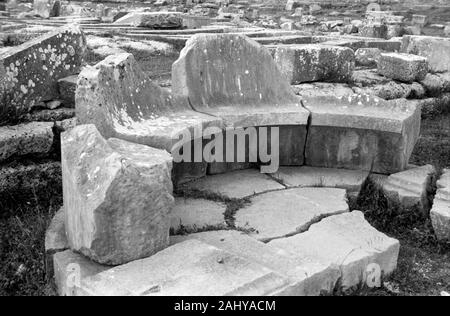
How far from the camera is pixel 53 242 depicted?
3.50 meters

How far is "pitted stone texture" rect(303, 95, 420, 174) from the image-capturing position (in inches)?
200

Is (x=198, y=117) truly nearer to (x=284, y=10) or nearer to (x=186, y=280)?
(x=186, y=280)

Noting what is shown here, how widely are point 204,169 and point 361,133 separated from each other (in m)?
1.54

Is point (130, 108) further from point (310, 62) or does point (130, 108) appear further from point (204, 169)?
point (310, 62)

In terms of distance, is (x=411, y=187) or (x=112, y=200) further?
(x=411, y=187)

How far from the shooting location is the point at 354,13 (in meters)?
27.2

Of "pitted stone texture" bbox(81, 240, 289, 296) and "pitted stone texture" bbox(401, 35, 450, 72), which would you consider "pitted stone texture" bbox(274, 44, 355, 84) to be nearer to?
"pitted stone texture" bbox(401, 35, 450, 72)

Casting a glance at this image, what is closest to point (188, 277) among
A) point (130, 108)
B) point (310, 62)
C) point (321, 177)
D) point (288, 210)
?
point (288, 210)

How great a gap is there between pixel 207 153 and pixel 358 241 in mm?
1712

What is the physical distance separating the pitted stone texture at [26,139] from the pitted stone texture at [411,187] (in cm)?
292

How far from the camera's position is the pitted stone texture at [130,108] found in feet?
12.6

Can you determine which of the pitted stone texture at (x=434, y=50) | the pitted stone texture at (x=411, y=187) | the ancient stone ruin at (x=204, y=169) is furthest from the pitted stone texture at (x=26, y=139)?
the pitted stone texture at (x=434, y=50)

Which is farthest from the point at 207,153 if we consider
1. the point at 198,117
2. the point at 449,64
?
the point at 449,64

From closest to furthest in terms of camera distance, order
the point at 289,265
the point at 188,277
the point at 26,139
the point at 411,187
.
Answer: the point at 188,277, the point at 289,265, the point at 26,139, the point at 411,187
